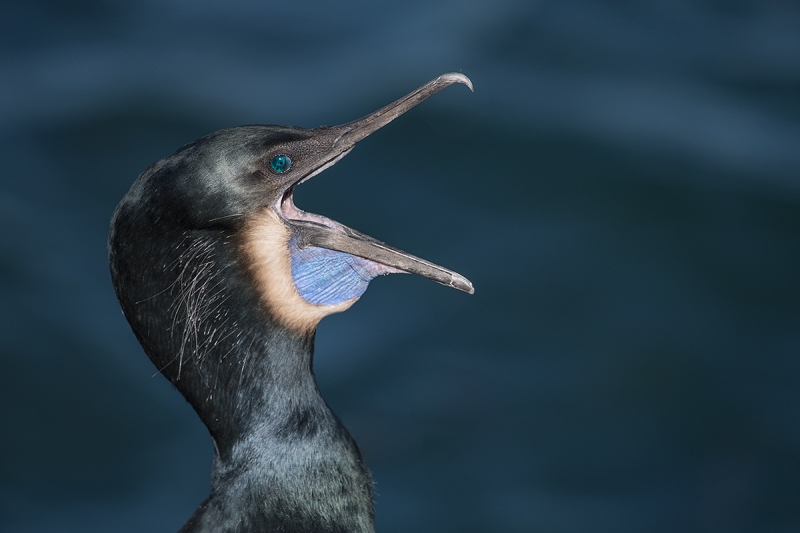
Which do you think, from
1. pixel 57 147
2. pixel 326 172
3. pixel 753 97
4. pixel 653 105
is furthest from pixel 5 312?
pixel 753 97

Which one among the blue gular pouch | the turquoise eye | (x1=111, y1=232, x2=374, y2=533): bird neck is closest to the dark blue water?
(x1=111, y1=232, x2=374, y2=533): bird neck

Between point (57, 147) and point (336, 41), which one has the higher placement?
point (336, 41)

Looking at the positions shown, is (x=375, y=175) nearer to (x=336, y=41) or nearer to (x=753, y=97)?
(x=336, y=41)

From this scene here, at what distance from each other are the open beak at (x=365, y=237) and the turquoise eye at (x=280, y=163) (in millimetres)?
67

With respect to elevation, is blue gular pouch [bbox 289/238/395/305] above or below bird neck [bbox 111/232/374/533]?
above

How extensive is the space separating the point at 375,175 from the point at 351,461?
257 cm

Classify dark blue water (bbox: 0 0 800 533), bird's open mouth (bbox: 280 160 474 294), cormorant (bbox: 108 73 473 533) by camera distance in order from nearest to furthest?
1. cormorant (bbox: 108 73 473 533)
2. bird's open mouth (bbox: 280 160 474 294)
3. dark blue water (bbox: 0 0 800 533)

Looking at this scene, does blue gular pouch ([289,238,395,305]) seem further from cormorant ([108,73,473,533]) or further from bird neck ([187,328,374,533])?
bird neck ([187,328,374,533])

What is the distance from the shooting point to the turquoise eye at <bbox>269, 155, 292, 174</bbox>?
3084mm

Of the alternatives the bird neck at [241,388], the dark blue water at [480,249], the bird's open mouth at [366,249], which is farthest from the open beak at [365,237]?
the dark blue water at [480,249]

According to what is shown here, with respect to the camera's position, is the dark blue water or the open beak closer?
the open beak

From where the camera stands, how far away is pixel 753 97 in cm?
597

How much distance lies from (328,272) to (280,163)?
1.13 ft

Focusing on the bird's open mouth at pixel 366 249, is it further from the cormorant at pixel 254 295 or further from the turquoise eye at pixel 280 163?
the turquoise eye at pixel 280 163
